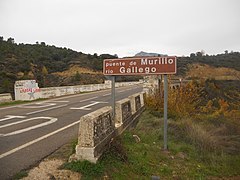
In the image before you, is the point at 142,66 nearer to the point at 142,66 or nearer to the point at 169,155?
the point at 142,66

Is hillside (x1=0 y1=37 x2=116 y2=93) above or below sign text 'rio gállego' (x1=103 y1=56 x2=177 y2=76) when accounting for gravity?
above

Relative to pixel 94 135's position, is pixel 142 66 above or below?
above

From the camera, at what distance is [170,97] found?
11203 mm

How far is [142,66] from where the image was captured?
5.77m

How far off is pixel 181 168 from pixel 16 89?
46.1ft

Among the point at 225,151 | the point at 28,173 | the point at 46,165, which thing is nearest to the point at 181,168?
the point at 225,151

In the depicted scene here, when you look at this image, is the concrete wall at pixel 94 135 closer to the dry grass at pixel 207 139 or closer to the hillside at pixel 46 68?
the dry grass at pixel 207 139

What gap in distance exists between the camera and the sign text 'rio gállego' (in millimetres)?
5559

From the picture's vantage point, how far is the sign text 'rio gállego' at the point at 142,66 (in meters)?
5.56

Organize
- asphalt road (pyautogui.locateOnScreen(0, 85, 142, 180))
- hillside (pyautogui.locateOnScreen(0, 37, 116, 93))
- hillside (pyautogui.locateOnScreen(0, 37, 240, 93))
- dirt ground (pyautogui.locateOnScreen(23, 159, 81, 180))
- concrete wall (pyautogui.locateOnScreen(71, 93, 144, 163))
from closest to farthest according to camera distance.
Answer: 1. dirt ground (pyautogui.locateOnScreen(23, 159, 81, 180))
2. concrete wall (pyautogui.locateOnScreen(71, 93, 144, 163))
3. asphalt road (pyautogui.locateOnScreen(0, 85, 142, 180))
4. hillside (pyautogui.locateOnScreen(0, 37, 116, 93))
5. hillside (pyautogui.locateOnScreen(0, 37, 240, 93))

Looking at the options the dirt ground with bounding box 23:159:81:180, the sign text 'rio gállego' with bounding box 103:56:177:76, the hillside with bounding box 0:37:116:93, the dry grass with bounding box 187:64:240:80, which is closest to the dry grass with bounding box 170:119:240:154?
the sign text 'rio gállego' with bounding box 103:56:177:76

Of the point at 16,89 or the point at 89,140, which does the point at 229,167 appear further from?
the point at 16,89

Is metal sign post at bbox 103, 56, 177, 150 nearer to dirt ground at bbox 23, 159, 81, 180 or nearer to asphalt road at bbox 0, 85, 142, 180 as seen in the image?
asphalt road at bbox 0, 85, 142, 180

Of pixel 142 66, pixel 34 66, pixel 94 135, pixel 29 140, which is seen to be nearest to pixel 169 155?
pixel 142 66
